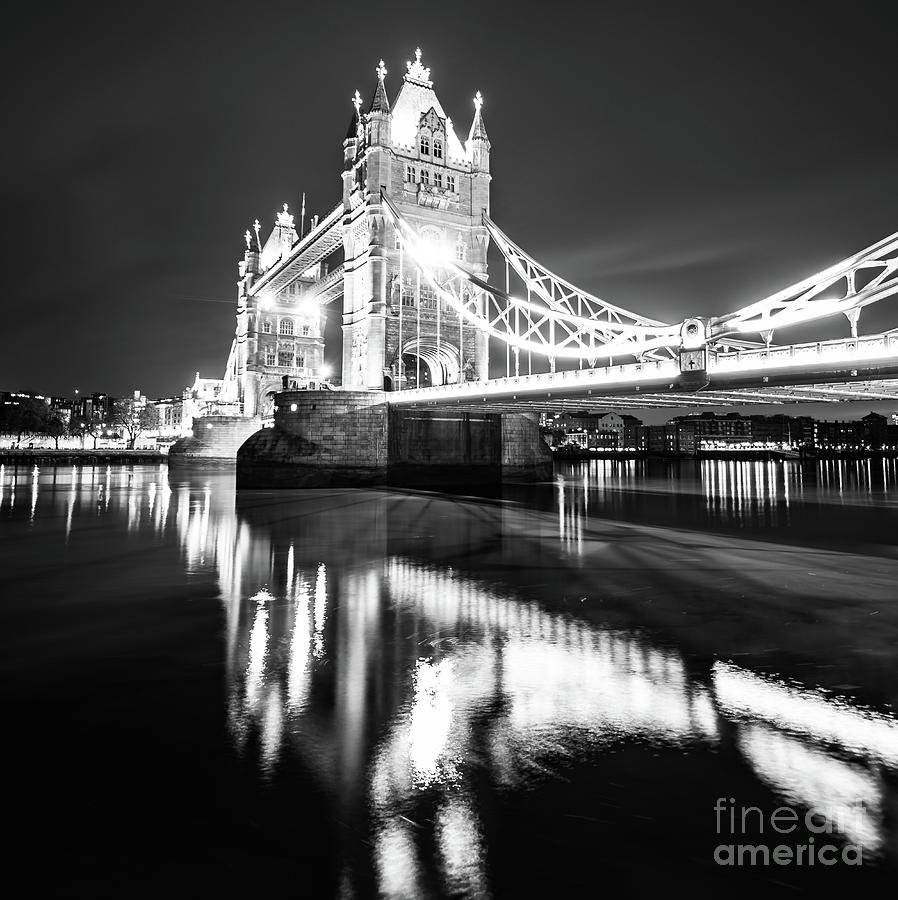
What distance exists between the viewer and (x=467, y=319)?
33625 mm

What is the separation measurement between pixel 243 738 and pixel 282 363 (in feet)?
180

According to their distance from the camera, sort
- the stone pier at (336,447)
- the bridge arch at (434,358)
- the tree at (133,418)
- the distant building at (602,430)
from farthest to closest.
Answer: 1. the distant building at (602,430)
2. the tree at (133,418)
3. the bridge arch at (434,358)
4. the stone pier at (336,447)

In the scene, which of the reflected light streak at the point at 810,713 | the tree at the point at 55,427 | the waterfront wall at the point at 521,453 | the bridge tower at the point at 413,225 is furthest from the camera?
the tree at the point at 55,427

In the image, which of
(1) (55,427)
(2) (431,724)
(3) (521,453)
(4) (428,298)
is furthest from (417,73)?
(1) (55,427)

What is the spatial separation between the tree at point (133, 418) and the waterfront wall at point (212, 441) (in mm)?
48647

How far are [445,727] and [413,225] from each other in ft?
116

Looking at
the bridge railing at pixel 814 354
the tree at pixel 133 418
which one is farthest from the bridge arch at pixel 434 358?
the tree at pixel 133 418

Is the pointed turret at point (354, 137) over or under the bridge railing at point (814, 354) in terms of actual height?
over

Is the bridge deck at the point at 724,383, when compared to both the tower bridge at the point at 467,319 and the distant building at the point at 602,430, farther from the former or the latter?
the distant building at the point at 602,430

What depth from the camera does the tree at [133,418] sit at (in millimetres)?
92000

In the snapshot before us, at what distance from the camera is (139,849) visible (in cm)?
313

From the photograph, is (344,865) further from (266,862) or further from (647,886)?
(647,886)

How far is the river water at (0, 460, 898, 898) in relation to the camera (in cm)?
306

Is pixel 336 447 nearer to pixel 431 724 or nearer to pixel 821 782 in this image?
pixel 431 724
